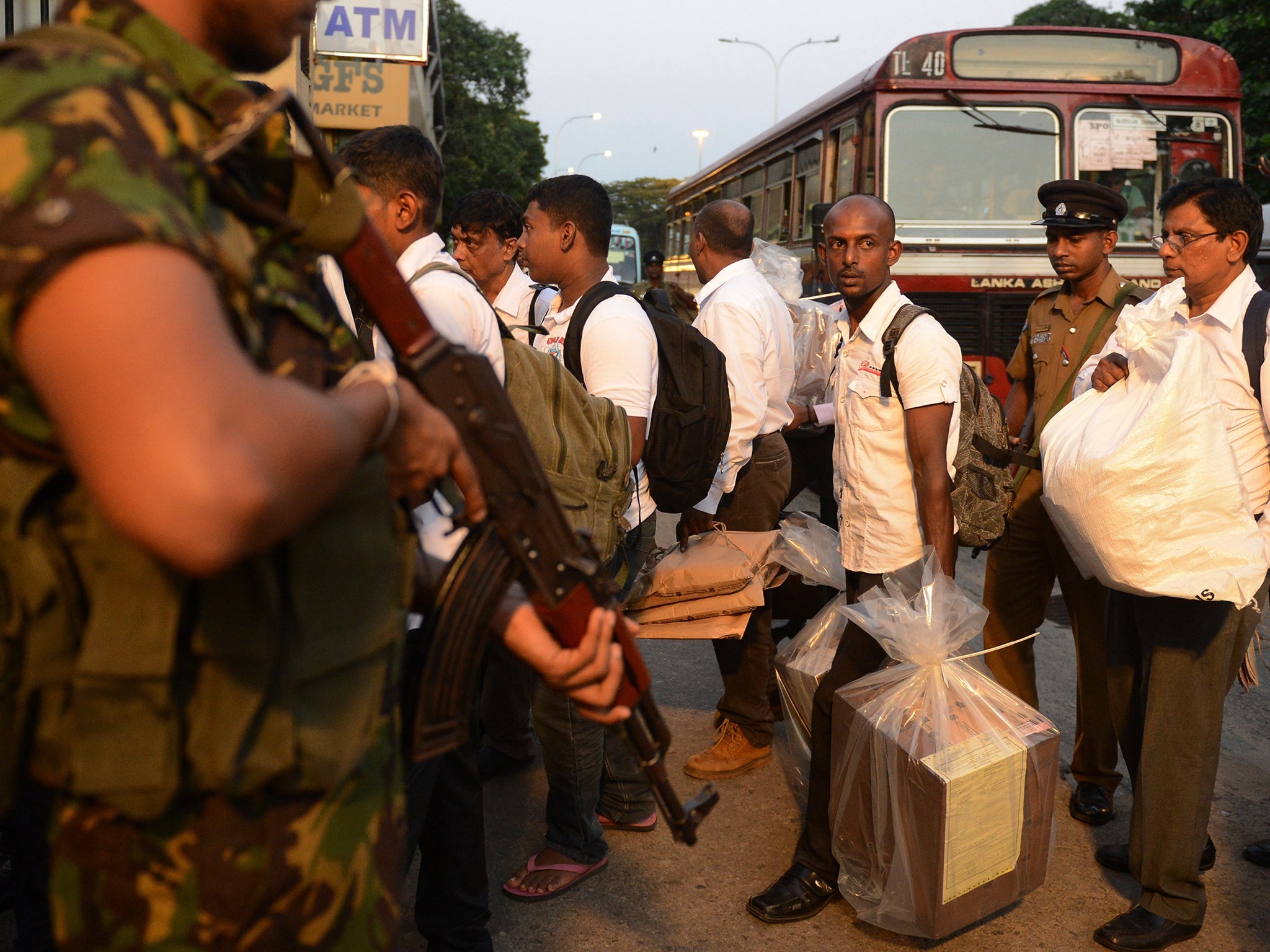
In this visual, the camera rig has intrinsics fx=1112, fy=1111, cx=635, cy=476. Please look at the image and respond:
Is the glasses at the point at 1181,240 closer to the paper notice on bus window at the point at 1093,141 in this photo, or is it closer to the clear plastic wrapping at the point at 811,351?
the clear plastic wrapping at the point at 811,351

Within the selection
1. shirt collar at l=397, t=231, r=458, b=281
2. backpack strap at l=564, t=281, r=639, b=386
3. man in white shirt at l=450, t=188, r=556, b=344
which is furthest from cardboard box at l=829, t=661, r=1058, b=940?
man in white shirt at l=450, t=188, r=556, b=344

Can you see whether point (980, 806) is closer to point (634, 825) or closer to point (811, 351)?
point (634, 825)

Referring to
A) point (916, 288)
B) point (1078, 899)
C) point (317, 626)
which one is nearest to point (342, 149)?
point (317, 626)

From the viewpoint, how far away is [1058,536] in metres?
4.08

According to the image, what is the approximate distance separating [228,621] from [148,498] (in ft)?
0.69

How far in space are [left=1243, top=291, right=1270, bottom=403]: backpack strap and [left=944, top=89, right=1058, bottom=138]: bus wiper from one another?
561 cm

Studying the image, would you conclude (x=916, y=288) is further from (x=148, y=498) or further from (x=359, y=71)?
(x=359, y=71)

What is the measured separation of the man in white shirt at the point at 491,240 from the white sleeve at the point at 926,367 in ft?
7.25

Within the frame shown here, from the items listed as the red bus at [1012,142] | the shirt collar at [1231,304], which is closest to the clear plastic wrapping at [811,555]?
the shirt collar at [1231,304]

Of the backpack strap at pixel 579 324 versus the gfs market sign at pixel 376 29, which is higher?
the gfs market sign at pixel 376 29

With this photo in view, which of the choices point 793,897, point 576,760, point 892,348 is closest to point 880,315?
point 892,348

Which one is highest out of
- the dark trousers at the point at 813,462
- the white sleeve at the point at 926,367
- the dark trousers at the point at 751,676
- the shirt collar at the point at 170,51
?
the shirt collar at the point at 170,51

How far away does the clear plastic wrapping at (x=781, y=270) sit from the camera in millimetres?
6609

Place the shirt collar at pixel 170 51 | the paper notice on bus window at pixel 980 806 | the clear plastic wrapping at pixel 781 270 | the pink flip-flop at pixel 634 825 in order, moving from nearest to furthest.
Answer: the shirt collar at pixel 170 51 < the paper notice on bus window at pixel 980 806 < the pink flip-flop at pixel 634 825 < the clear plastic wrapping at pixel 781 270
